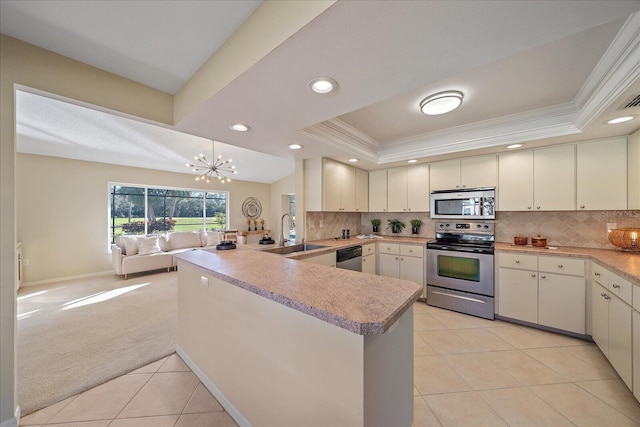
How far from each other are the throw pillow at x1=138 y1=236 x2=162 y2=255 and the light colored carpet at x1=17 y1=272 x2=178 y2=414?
0.99m

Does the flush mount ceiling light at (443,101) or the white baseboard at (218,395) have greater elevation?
the flush mount ceiling light at (443,101)

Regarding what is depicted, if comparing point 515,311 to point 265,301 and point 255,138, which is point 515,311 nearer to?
point 265,301

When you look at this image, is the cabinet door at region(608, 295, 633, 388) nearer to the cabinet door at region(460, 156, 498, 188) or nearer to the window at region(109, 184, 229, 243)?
the cabinet door at region(460, 156, 498, 188)

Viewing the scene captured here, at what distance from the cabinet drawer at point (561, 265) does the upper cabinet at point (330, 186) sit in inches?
97.1

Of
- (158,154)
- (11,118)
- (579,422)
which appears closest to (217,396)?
(11,118)

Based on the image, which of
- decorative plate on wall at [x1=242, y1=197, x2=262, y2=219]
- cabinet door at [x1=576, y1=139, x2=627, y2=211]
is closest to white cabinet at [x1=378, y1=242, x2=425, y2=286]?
cabinet door at [x1=576, y1=139, x2=627, y2=211]

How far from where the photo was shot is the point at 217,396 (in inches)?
66.2

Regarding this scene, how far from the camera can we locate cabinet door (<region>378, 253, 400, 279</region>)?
3.62m

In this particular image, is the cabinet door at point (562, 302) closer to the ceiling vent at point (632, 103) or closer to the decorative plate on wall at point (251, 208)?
the ceiling vent at point (632, 103)

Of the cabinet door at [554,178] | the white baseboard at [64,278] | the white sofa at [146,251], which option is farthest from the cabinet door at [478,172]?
the white baseboard at [64,278]

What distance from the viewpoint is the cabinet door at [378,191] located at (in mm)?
4105

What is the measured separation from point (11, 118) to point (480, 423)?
3.63 m

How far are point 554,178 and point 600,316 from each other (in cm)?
158

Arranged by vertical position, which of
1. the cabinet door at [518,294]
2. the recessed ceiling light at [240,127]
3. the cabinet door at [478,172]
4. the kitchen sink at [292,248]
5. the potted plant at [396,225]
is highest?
the recessed ceiling light at [240,127]
